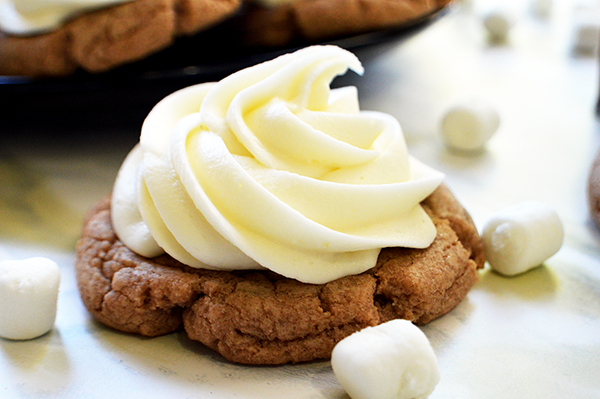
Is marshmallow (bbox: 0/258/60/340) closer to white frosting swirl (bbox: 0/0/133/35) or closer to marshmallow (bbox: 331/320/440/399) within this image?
marshmallow (bbox: 331/320/440/399)

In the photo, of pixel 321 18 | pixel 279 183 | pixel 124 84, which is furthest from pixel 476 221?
pixel 124 84

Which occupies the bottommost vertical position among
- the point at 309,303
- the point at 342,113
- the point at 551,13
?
the point at 551,13

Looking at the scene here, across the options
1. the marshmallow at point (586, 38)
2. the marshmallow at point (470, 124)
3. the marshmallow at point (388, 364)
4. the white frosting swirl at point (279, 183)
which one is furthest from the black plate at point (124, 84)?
the marshmallow at point (586, 38)

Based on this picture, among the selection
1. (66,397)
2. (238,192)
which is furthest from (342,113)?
(66,397)

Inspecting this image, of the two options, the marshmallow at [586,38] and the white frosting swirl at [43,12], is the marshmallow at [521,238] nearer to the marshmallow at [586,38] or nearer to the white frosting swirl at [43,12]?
the white frosting swirl at [43,12]

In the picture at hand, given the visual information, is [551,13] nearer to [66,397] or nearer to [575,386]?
[575,386]

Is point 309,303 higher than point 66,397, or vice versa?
point 309,303

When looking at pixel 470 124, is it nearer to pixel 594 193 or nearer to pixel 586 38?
pixel 594 193
